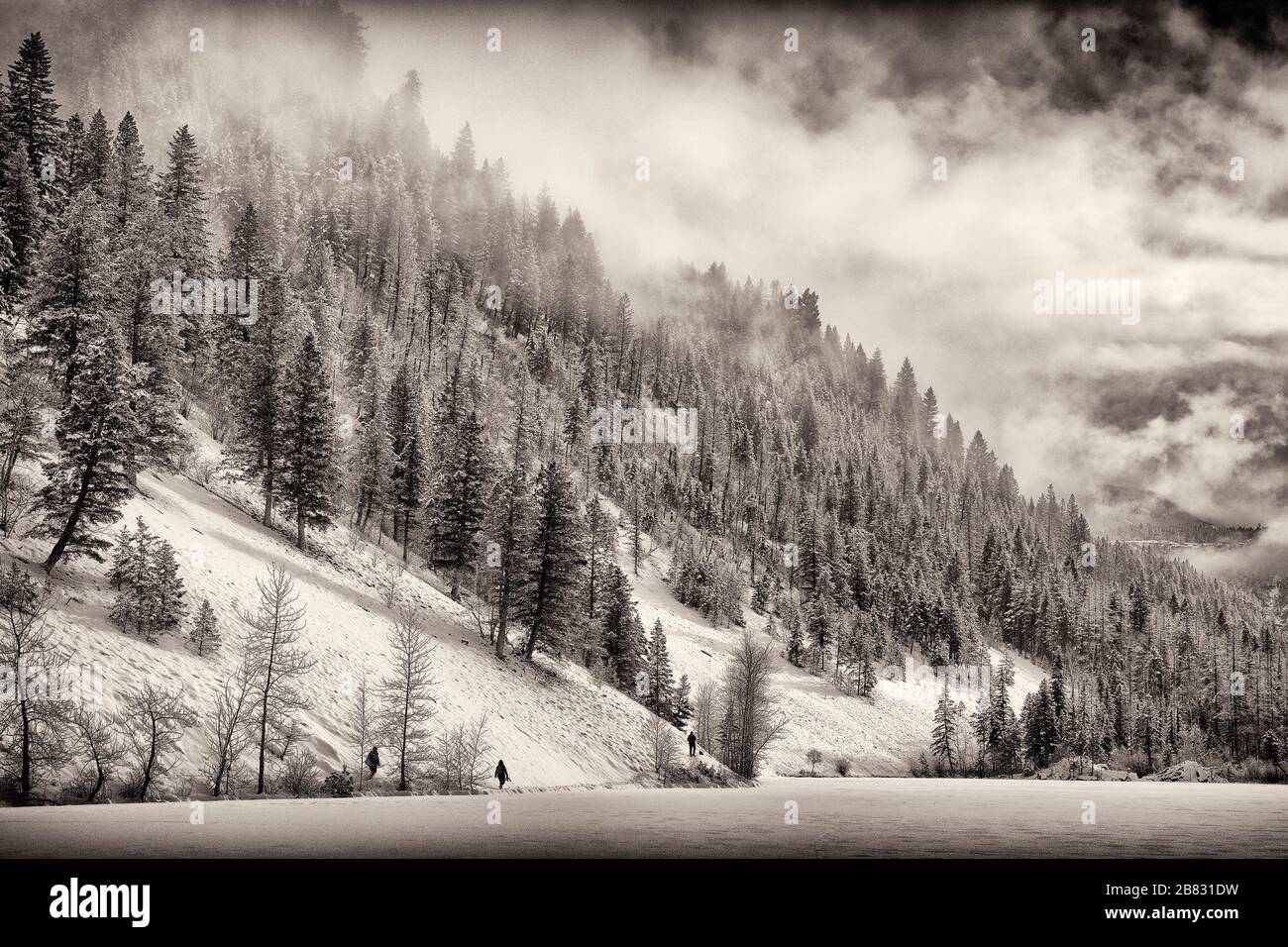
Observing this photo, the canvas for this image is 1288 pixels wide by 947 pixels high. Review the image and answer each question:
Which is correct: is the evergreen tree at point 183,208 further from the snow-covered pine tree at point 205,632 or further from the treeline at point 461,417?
the snow-covered pine tree at point 205,632

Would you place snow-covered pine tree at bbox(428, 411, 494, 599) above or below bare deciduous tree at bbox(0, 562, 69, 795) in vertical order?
above

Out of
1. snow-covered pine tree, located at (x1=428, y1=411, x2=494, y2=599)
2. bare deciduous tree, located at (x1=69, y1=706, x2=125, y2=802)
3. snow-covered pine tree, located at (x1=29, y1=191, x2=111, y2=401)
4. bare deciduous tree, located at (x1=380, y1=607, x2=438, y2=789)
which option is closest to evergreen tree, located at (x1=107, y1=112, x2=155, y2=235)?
snow-covered pine tree, located at (x1=29, y1=191, x2=111, y2=401)

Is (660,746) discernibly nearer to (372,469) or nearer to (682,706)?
(682,706)

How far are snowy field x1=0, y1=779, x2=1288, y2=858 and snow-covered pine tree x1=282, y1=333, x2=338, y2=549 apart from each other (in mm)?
28328

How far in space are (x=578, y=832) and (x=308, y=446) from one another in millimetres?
44001

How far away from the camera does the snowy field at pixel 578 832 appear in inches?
557

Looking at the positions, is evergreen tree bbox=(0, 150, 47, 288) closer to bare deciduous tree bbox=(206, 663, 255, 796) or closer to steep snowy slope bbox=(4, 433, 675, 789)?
steep snowy slope bbox=(4, 433, 675, 789)

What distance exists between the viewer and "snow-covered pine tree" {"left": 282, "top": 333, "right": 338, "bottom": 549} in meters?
54.1

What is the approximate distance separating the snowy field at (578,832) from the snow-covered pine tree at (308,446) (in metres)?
28.3

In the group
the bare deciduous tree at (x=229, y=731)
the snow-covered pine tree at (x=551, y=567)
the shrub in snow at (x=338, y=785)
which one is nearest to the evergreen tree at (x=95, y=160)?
the snow-covered pine tree at (x=551, y=567)

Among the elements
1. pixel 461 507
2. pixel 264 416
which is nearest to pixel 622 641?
pixel 461 507

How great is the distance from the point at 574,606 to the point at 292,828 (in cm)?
3874

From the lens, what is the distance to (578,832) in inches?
739
